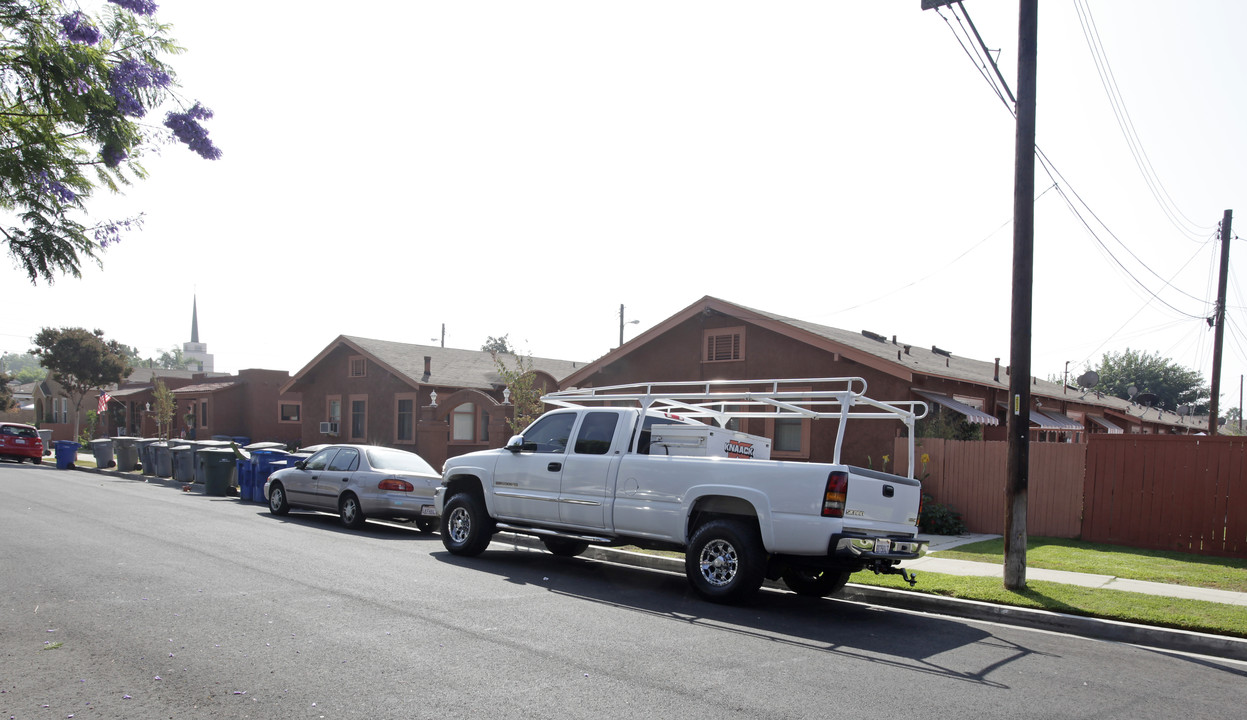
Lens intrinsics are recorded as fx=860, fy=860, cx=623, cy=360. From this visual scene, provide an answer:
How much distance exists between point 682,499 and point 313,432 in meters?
28.1

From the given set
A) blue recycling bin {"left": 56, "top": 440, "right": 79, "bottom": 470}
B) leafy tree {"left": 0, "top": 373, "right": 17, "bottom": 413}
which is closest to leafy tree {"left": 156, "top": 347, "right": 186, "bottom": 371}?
leafy tree {"left": 0, "top": 373, "right": 17, "bottom": 413}

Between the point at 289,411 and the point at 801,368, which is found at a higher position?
the point at 801,368

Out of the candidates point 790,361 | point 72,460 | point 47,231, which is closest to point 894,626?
point 47,231

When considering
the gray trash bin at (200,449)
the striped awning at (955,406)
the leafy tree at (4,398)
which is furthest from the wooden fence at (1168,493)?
the leafy tree at (4,398)

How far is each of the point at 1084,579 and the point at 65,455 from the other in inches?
1292

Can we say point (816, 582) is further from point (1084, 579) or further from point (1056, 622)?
point (1084, 579)

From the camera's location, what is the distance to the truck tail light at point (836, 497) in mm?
7977

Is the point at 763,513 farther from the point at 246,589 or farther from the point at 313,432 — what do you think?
the point at 313,432

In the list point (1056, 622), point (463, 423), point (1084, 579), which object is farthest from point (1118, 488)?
point (463, 423)

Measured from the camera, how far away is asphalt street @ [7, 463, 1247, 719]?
5180mm

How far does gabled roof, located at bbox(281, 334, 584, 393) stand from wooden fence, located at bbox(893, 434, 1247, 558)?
14.1 metres

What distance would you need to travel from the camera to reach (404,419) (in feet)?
96.4

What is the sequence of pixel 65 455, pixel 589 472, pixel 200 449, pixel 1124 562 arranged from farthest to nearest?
pixel 65 455, pixel 200 449, pixel 1124 562, pixel 589 472

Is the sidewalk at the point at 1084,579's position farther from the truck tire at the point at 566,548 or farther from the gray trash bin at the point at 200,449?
the gray trash bin at the point at 200,449
